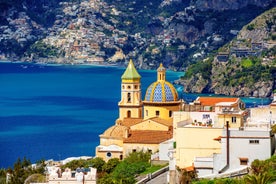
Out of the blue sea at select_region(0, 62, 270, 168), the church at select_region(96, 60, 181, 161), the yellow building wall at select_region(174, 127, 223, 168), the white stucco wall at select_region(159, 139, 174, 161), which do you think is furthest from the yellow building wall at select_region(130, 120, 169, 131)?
the blue sea at select_region(0, 62, 270, 168)

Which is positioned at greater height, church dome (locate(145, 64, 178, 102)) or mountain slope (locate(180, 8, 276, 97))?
mountain slope (locate(180, 8, 276, 97))

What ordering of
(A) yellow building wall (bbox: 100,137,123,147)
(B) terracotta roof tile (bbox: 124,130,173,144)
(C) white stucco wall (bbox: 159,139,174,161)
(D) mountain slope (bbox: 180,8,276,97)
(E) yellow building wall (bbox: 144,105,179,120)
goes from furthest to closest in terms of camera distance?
(D) mountain slope (bbox: 180,8,276,97) < (E) yellow building wall (bbox: 144,105,179,120) < (A) yellow building wall (bbox: 100,137,123,147) < (B) terracotta roof tile (bbox: 124,130,173,144) < (C) white stucco wall (bbox: 159,139,174,161)

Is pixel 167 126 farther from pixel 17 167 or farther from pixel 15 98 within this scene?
pixel 15 98

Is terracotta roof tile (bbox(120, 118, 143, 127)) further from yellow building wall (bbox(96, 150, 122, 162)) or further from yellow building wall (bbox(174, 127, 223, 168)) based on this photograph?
yellow building wall (bbox(174, 127, 223, 168))

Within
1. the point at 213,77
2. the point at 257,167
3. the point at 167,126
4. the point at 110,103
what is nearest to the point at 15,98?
the point at 110,103

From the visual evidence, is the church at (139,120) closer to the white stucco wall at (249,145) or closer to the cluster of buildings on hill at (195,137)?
the cluster of buildings on hill at (195,137)

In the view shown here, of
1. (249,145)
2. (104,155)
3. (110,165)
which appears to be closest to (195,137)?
(249,145)

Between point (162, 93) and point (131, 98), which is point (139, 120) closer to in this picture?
point (162, 93)
